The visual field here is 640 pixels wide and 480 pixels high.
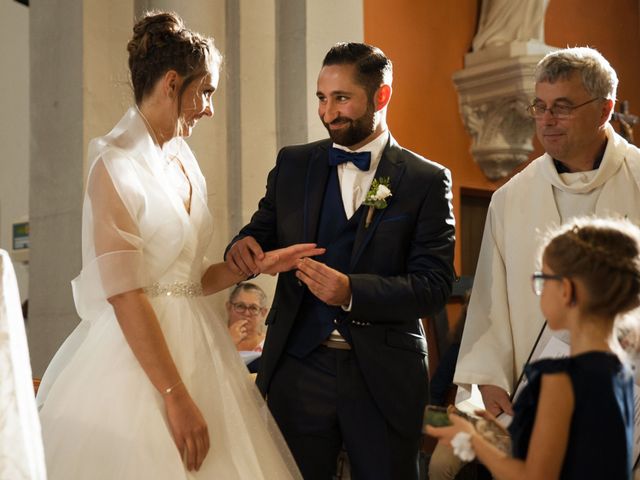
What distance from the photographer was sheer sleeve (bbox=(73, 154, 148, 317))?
2521mm

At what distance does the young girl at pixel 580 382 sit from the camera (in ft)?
6.41

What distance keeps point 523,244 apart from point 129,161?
132cm

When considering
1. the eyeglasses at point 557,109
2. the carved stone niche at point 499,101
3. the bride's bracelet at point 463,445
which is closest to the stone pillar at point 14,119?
the carved stone niche at point 499,101

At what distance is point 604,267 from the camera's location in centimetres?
204

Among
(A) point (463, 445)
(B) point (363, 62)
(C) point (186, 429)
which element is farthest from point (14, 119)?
(A) point (463, 445)

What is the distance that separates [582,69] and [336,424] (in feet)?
4.47

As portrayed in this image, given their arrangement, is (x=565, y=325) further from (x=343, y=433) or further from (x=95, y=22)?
(x=95, y=22)

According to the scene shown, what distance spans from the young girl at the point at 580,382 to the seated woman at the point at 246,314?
9.62ft

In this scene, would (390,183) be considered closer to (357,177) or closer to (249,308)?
(357,177)

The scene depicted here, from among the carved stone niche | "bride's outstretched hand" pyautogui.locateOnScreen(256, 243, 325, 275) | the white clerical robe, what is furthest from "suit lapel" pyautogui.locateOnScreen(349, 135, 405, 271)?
the carved stone niche

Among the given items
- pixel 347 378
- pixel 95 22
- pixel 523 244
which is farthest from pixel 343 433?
pixel 95 22

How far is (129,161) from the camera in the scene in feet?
8.62

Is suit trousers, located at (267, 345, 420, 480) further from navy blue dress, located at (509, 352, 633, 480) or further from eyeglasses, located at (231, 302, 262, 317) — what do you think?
eyeglasses, located at (231, 302, 262, 317)

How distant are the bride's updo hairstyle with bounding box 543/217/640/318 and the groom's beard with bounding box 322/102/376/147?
1.08 metres
